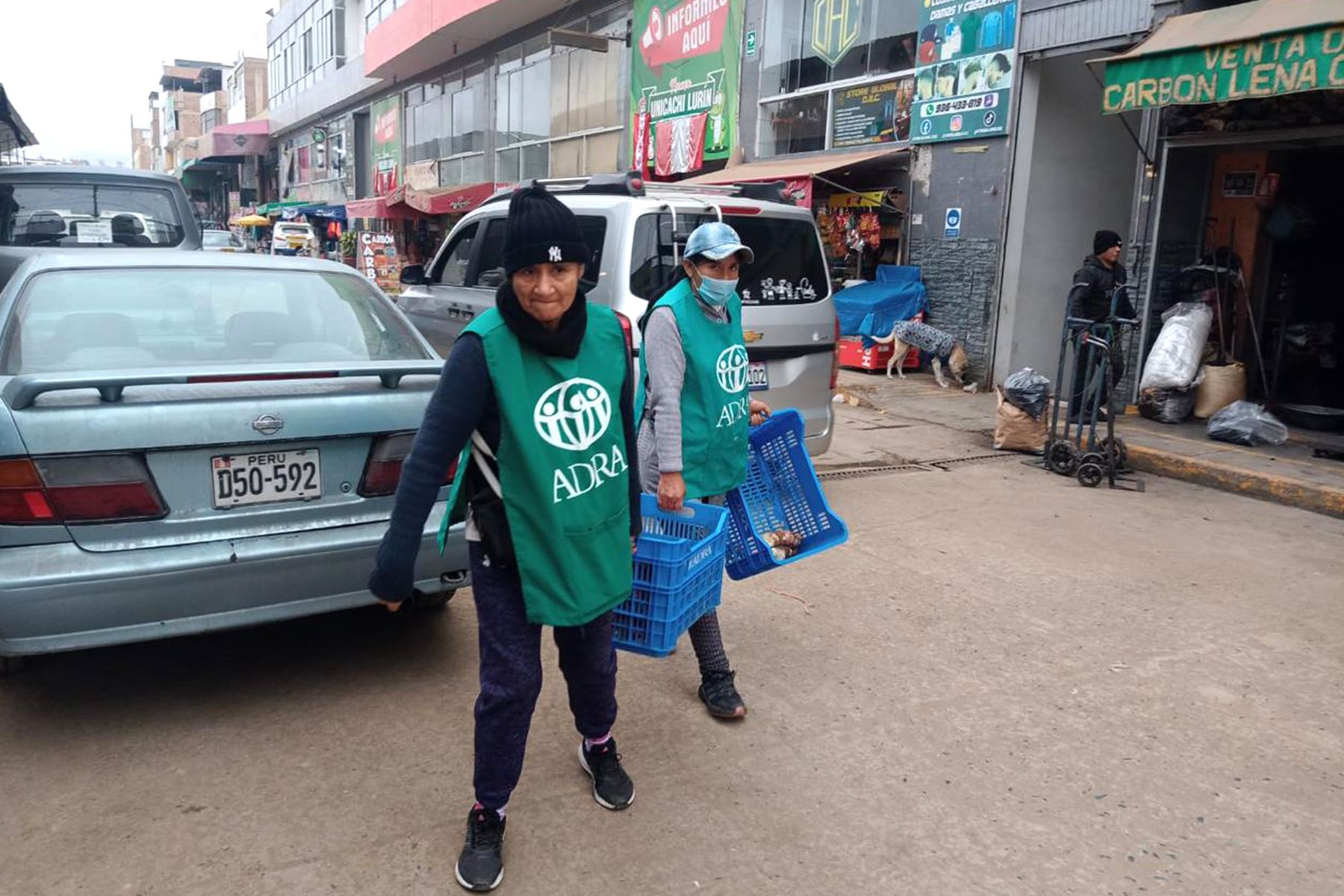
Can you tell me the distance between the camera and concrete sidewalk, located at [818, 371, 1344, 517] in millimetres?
6833

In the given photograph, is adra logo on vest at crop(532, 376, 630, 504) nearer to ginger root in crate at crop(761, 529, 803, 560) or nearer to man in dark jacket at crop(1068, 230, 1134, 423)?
ginger root in crate at crop(761, 529, 803, 560)

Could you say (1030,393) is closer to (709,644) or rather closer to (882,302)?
(882,302)

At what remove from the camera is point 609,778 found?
2918mm

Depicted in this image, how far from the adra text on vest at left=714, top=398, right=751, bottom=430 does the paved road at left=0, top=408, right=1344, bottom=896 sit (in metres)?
1.01

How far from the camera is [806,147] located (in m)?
14.3

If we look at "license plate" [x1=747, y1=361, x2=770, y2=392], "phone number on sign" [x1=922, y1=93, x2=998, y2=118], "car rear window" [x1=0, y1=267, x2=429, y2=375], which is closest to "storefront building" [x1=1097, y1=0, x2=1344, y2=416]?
"phone number on sign" [x1=922, y1=93, x2=998, y2=118]

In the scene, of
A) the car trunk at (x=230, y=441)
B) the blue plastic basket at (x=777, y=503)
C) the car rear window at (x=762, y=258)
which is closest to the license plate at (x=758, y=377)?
the car rear window at (x=762, y=258)

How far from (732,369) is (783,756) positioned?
51.7 inches

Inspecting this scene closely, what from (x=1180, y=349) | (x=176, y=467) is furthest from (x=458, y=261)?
(x=1180, y=349)

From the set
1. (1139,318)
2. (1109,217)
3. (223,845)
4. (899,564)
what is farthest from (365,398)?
(1109,217)

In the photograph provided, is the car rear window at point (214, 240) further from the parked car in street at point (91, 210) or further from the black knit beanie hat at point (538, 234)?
the black knit beanie hat at point (538, 234)

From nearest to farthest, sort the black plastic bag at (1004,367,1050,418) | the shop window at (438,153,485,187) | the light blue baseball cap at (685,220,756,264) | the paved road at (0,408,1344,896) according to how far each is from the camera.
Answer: the paved road at (0,408,1344,896), the light blue baseball cap at (685,220,756,264), the black plastic bag at (1004,367,1050,418), the shop window at (438,153,485,187)

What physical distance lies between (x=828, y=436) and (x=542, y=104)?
17.9 metres

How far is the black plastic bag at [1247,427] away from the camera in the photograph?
8.05 meters
